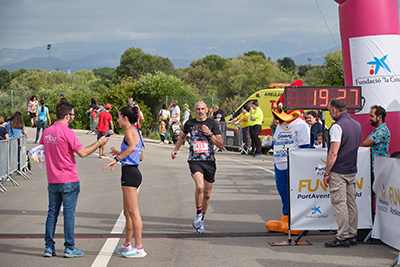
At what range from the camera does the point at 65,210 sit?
20.1 ft

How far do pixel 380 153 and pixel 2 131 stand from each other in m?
10.2

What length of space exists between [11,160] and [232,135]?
35.6 feet

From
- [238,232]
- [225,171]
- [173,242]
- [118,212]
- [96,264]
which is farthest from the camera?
[225,171]

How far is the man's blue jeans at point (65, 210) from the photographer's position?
240 inches

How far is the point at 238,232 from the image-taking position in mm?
7406

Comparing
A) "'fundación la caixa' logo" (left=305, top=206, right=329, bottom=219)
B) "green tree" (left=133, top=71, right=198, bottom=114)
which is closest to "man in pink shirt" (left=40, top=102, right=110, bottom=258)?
"'fundación la caixa' logo" (left=305, top=206, right=329, bottom=219)

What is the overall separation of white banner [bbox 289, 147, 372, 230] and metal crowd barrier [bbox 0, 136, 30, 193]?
7.67 m

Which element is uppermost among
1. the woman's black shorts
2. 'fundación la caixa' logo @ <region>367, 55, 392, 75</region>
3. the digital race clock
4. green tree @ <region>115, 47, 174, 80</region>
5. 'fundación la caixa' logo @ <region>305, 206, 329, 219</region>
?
green tree @ <region>115, 47, 174, 80</region>

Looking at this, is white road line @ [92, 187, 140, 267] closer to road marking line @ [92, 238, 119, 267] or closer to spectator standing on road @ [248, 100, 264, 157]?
road marking line @ [92, 238, 119, 267]

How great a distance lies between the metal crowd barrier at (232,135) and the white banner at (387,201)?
1287 centimetres

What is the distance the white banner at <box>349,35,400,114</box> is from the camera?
29.8ft

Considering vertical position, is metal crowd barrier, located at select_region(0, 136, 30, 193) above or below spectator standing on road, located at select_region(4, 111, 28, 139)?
below

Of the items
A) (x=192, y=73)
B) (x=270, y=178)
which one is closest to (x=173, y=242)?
(x=270, y=178)

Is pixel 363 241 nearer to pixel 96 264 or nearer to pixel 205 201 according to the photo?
pixel 205 201
